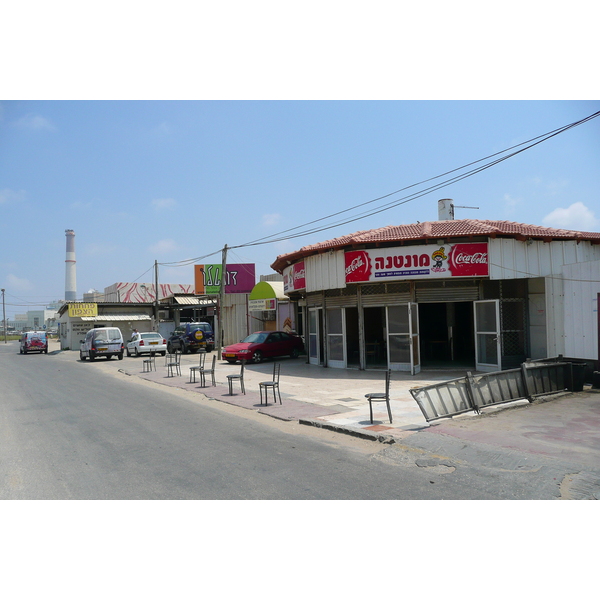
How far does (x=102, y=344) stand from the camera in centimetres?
2903

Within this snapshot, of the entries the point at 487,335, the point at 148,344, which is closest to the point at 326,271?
the point at 487,335

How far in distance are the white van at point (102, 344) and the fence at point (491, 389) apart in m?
24.3

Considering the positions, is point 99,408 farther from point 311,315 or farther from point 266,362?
point 266,362

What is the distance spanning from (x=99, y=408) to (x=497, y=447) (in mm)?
9041

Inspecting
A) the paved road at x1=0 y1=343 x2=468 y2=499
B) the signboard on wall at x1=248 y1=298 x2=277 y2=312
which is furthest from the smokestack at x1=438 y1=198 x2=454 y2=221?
the paved road at x1=0 y1=343 x2=468 y2=499

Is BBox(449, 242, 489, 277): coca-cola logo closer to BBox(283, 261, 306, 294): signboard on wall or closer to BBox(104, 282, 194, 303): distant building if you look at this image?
BBox(283, 261, 306, 294): signboard on wall

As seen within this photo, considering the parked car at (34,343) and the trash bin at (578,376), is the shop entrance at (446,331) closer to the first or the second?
the trash bin at (578,376)

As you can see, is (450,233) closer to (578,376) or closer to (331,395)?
(578,376)

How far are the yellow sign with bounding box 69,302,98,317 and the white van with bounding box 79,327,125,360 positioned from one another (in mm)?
11167

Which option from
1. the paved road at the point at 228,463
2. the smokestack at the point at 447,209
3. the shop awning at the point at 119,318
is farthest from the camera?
the shop awning at the point at 119,318

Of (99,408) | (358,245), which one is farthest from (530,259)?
(99,408)

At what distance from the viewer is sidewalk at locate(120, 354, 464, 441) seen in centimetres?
918

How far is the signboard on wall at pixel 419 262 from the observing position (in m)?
15.7

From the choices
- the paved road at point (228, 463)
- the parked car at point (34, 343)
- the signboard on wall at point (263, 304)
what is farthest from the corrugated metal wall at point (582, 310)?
the parked car at point (34, 343)
